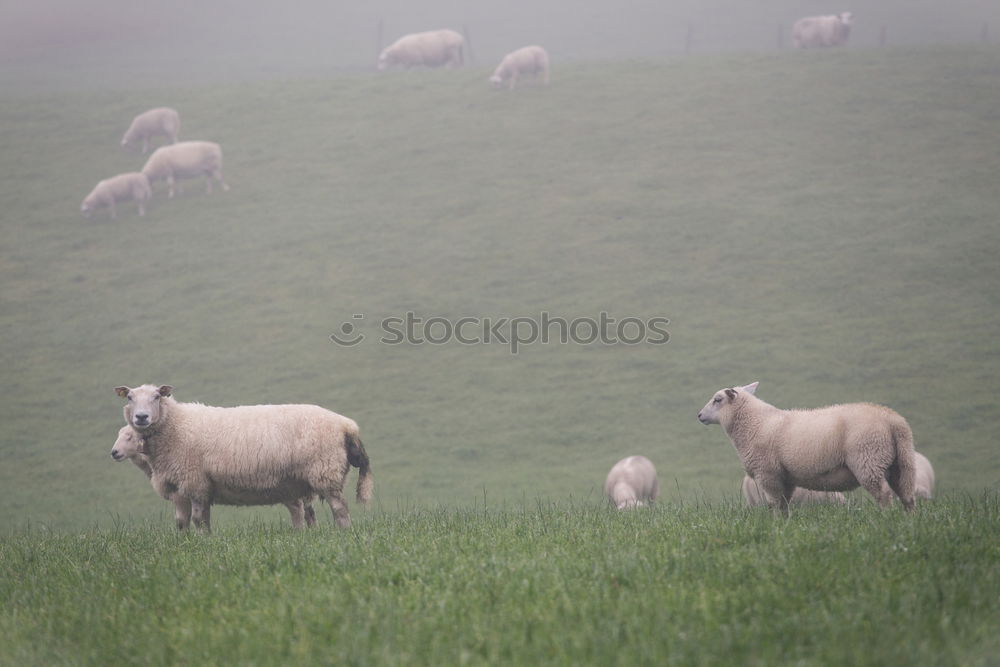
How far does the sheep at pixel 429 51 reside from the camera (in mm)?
57656

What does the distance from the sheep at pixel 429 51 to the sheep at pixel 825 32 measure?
65.6ft

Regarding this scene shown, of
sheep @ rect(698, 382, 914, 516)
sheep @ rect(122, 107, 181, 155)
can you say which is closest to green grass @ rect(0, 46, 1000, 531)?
sheep @ rect(122, 107, 181, 155)

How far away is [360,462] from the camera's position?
37.8 feet

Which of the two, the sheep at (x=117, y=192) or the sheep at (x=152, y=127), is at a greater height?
the sheep at (x=152, y=127)

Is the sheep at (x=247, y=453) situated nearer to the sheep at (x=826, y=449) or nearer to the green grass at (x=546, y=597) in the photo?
the green grass at (x=546, y=597)

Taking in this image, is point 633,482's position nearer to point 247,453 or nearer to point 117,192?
point 247,453

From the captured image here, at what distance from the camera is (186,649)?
5.46 m

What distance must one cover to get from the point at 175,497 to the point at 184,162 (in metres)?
33.1

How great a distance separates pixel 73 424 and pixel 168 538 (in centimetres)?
2153

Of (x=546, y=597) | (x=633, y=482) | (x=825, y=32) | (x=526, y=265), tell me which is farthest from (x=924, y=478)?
(x=825, y=32)

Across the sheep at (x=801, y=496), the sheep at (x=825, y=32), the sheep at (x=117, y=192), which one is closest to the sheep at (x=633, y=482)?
the sheep at (x=801, y=496)

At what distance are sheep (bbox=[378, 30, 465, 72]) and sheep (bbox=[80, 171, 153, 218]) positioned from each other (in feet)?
70.4

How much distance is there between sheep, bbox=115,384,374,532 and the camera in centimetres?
1119

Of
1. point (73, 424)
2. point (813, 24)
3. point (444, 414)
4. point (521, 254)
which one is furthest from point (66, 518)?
point (813, 24)
